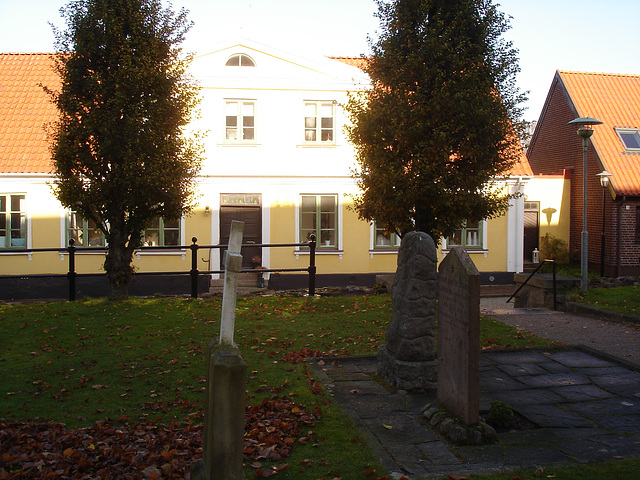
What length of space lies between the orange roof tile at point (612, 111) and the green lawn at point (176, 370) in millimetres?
14754

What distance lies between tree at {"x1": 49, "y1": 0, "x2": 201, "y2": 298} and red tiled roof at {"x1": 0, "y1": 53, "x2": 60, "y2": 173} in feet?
22.4

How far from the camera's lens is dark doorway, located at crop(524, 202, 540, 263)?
2511cm

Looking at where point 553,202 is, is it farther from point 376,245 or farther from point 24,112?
point 24,112

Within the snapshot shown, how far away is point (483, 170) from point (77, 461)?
33.8 ft

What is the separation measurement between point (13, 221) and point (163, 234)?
4881 mm

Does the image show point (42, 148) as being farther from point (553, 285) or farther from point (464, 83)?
point (553, 285)

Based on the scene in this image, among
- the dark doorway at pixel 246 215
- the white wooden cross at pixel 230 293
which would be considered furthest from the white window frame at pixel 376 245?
the white wooden cross at pixel 230 293

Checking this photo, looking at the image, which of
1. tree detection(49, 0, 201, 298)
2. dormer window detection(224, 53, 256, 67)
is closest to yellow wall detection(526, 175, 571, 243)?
dormer window detection(224, 53, 256, 67)

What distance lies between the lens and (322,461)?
4.85 metres

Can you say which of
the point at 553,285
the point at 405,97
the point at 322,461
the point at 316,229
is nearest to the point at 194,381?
the point at 322,461

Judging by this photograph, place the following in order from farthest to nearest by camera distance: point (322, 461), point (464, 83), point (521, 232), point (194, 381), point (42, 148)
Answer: point (521, 232) < point (42, 148) < point (464, 83) < point (194, 381) < point (322, 461)

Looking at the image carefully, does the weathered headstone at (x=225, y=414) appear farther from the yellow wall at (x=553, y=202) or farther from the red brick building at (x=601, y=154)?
the yellow wall at (x=553, y=202)

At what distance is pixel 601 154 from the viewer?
2322cm

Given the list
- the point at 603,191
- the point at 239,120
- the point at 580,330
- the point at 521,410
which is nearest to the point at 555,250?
the point at 603,191
